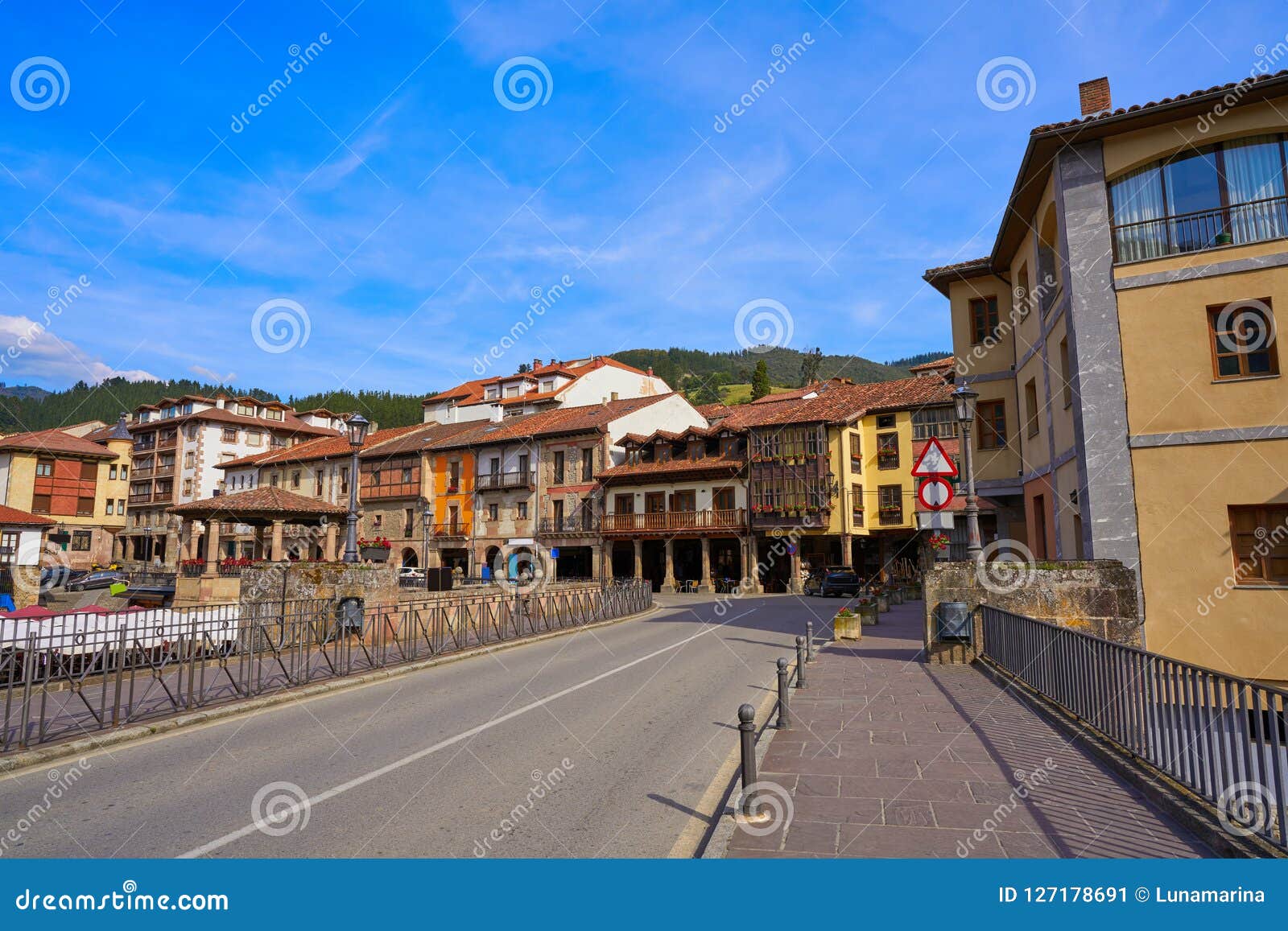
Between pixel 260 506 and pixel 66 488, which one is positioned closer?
pixel 260 506

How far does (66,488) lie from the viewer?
55312 millimetres

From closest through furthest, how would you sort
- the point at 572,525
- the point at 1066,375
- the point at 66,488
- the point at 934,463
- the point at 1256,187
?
1. the point at 934,463
2. the point at 1256,187
3. the point at 1066,375
4. the point at 572,525
5. the point at 66,488

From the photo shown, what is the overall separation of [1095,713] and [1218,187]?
11.0 m

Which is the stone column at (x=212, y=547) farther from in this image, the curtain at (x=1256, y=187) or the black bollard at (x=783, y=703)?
the curtain at (x=1256, y=187)

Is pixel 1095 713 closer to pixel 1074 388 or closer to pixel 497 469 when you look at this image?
pixel 1074 388

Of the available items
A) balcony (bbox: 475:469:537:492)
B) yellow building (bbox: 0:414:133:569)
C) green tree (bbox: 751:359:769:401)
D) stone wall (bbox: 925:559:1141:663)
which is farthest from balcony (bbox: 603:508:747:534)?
green tree (bbox: 751:359:769:401)

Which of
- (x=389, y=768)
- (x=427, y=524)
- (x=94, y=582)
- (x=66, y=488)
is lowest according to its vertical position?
(x=389, y=768)

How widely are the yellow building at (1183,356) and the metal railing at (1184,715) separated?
16.8 ft

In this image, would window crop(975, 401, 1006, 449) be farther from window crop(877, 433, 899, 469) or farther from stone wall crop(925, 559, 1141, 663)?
window crop(877, 433, 899, 469)

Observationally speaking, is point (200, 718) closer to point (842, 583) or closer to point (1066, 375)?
point (1066, 375)

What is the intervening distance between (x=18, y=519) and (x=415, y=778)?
29.7 m

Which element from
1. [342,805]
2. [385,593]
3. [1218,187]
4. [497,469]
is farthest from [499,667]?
[497,469]

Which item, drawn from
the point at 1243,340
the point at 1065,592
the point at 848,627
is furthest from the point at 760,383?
the point at 1065,592

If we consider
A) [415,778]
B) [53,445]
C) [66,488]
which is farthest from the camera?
[66,488]
